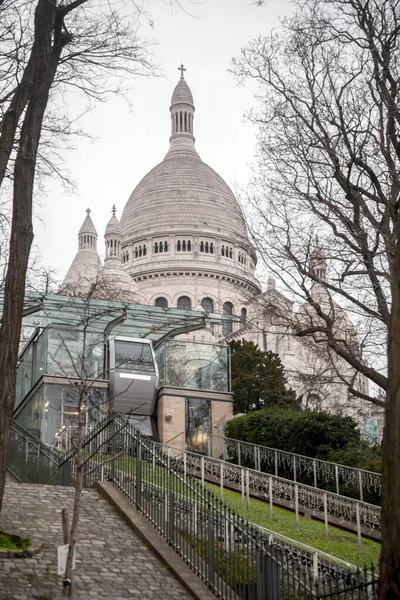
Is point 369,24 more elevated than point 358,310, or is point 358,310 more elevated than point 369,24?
point 369,24

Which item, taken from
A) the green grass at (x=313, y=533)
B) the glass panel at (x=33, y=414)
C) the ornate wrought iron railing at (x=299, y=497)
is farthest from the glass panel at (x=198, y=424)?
the green grass at (x=313, y=533)

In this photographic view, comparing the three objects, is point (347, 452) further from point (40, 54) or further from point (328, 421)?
point (40, 54)

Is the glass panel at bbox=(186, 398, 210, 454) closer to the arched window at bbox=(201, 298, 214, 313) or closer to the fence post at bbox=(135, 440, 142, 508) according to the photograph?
the fence post at bbox=(135, 440, 142, 508)

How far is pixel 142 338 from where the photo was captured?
37.3m

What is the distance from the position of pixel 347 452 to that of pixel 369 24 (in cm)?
1301

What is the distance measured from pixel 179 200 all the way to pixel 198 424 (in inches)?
3138

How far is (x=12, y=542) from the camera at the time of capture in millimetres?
13148

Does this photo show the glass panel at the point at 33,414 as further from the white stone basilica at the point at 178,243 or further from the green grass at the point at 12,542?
the white stone basilica at the point at 178,243

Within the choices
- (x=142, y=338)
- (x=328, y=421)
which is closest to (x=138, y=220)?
(x=142, y=338)

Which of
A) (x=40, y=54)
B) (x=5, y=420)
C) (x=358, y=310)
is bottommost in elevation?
(x=5, y=420)

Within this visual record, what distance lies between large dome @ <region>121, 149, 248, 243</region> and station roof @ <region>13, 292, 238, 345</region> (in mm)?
69933

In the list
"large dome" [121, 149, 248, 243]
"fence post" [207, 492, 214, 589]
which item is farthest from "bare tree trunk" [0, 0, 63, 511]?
"large dome" [121, 149, 248, 243]

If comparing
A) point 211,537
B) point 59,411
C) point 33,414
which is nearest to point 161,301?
point 33,414

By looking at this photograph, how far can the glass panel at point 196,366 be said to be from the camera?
117 feet
